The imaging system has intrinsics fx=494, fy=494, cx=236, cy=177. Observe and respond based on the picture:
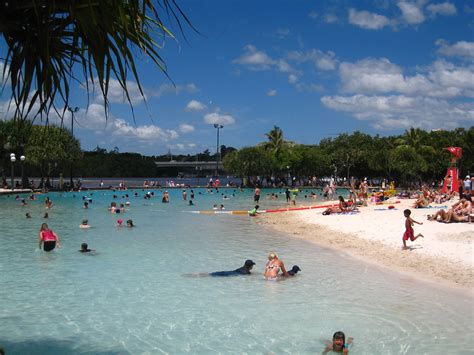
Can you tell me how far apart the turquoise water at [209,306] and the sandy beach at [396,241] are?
904mm

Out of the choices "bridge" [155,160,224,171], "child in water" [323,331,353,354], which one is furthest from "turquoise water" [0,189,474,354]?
"bridge" [155,160,224,171]

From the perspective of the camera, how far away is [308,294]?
Answer: 11.6 meters

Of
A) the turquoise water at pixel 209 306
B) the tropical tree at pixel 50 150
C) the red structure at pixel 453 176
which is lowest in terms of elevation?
the turquoise water at pixel 209 306

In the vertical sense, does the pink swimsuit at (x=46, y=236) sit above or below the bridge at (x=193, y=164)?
below

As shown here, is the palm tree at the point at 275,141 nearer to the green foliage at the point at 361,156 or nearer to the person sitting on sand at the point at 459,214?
the green foliage at the point at 361,156

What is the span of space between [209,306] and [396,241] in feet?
31.3

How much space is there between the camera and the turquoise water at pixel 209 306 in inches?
330

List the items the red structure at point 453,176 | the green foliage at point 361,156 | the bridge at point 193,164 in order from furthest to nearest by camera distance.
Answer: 1. the bridge at point 193,164
2. the green foliage at point 361,156
3. the red structure at point 453,176

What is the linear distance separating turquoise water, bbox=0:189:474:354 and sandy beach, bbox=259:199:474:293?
904 millimetres

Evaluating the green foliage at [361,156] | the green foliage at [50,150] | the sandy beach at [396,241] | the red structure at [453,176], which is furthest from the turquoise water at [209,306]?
the green foliage at [361,156]

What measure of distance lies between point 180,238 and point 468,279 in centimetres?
1262

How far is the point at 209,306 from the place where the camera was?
10.6 meters

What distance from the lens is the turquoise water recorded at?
8.38m

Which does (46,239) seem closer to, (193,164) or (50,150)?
(50,150)
